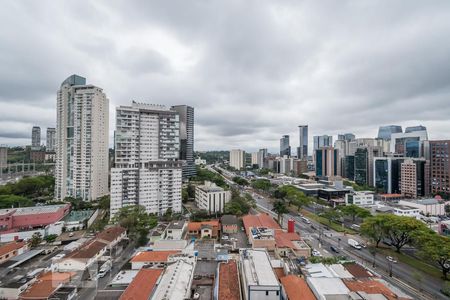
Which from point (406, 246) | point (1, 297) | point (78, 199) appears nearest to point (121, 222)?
point (1, 297)

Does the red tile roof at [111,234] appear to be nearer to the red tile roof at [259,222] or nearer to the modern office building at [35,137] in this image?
the red tile roof at [259,222]

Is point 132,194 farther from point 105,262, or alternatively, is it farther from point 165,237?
point 105,262

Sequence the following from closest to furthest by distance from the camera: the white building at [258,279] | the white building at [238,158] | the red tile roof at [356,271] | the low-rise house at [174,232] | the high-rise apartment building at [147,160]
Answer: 1. the white building at [258,279]
2. the red tile roof at [356,271]
3. the low-rise house at [174,232]
4. the high-rise apartment building at [147,160]
5. the white building at [238,158]

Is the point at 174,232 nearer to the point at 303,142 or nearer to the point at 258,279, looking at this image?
the point at 258,279

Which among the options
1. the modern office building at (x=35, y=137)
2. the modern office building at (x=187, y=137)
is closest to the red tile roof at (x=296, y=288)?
the modern office building at (x=187, y=137)

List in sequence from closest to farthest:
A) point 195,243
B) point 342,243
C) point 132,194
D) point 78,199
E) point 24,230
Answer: point 195,243 → point 342,243 → point 24,230 → point 132,194 → point 78,199

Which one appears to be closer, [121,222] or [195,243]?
[195,243]
